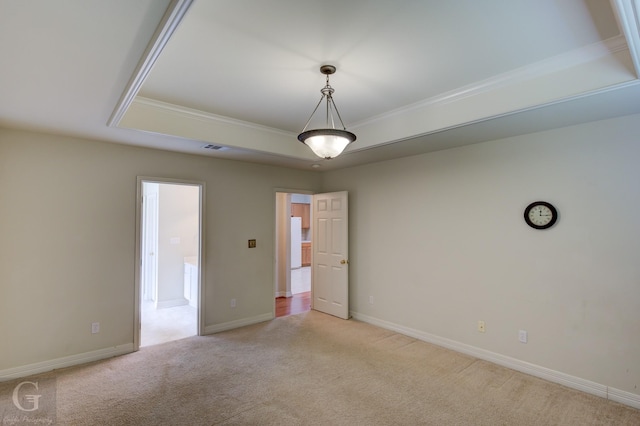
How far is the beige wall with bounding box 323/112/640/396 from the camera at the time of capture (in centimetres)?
277

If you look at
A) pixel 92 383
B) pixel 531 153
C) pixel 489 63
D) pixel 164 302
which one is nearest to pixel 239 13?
pixel 489 63

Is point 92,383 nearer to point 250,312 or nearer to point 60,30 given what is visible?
point 250,312

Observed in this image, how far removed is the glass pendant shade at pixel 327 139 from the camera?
256cm

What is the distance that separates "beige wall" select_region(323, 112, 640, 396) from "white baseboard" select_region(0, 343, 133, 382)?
340 cm

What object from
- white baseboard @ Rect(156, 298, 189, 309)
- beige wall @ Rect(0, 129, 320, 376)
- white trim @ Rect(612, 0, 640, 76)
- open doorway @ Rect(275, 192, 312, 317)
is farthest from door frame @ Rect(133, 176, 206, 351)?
white trim @ Rect(612, 0, 640, 76)

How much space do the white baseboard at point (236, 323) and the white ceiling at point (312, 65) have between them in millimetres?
2565

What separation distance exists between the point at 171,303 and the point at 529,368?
18.1 feet

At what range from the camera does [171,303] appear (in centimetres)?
572

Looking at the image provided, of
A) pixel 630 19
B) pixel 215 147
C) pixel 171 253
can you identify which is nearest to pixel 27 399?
pixel 215 147

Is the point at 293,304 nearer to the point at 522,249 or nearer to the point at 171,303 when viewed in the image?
the point at 171,303

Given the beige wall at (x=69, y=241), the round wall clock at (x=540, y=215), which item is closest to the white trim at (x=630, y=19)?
the round wall clock at (x=540, y=215)

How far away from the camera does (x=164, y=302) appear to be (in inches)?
223

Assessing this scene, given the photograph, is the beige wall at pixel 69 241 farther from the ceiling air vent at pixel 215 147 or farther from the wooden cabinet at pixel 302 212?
the wooden cabinet at pixel 302 212

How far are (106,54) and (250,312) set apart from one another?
391cm
